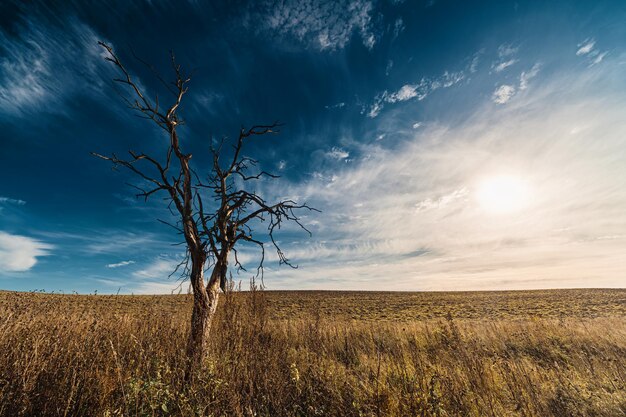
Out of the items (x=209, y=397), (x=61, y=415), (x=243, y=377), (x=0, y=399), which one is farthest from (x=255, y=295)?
(x=0, y=399)

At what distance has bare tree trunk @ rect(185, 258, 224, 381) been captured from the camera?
5684 millimetres

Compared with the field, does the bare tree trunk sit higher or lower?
higher

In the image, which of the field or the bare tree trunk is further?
the bare tree trunk

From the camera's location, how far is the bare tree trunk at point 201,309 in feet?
18.6

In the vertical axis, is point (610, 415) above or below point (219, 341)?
below

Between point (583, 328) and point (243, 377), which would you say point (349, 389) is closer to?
point (243, 377)

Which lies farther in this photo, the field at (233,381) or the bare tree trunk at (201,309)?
the bare tree trunk at (201,309)

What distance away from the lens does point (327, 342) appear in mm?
10891

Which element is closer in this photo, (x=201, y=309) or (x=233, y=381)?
(x=233, y=381)

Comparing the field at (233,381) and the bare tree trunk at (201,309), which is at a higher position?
the bare tree trunk at (201,309)

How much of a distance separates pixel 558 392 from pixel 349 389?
437cm

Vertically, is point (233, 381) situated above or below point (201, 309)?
below

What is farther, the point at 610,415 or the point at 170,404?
the point at 610,415

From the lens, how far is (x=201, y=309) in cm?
601
